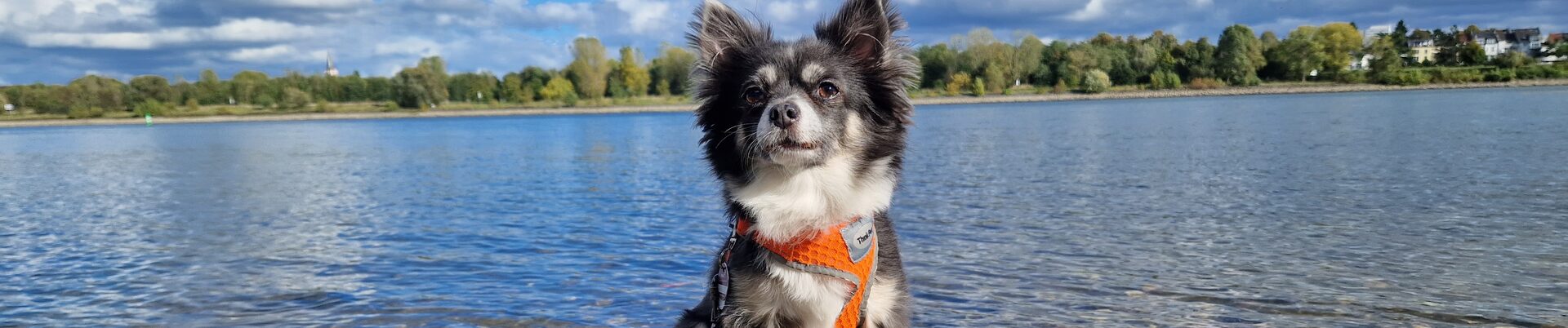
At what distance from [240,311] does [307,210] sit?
10482 millimetres

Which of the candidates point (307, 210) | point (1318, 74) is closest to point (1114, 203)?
point (307, 210)

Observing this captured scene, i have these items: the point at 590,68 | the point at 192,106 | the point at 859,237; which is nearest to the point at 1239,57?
the point at 590,68

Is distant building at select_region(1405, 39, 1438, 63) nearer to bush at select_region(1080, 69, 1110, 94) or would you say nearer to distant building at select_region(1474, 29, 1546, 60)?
distant building at select_region(1474, 29, 1546, 60)

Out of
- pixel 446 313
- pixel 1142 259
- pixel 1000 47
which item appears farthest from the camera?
pixel 1000 47

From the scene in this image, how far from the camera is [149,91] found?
14250 cm

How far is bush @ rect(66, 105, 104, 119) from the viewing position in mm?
134000

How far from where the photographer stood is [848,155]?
4.65 m

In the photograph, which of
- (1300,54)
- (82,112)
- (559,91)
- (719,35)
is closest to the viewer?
(719,35)

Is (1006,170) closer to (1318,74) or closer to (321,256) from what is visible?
(321,256)

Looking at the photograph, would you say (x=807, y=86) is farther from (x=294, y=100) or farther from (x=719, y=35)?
(x=294, y=100)

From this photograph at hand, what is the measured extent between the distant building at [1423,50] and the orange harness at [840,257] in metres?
154

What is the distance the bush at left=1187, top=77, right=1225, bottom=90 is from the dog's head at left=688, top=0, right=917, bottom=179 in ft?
416

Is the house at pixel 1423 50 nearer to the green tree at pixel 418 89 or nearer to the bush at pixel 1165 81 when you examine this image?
the bush at pixel 1165 81

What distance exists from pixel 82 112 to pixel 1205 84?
144561mm
